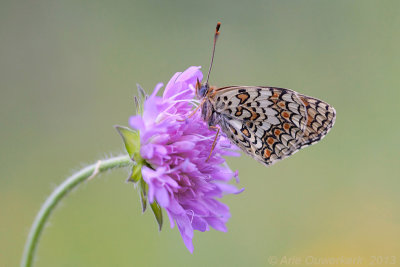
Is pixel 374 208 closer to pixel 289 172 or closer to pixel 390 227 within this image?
pixel 390 227

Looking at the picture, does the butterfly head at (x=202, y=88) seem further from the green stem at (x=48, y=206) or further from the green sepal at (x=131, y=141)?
the green stem at (x=48, y=206)

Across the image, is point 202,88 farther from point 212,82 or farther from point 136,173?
point 212,82

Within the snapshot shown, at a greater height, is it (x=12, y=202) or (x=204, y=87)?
(x=204, y=87)

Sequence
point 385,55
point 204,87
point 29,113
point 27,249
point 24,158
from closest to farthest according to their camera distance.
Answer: point 27,249 → point 204,87 → point 24,158 → point 29,113 → point 385,55

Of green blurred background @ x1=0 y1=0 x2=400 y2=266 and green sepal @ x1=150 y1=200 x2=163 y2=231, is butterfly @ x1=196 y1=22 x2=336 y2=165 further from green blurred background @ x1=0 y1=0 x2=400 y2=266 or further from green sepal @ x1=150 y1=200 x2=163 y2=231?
green blurred background @ x1=0 y1=0 x2=400 y2=266

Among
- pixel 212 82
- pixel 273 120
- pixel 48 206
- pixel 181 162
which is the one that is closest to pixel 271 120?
pixel 273 120

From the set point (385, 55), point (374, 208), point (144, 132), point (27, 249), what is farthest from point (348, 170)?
point (27, 249)

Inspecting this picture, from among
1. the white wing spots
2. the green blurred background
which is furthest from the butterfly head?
the green blurred background
